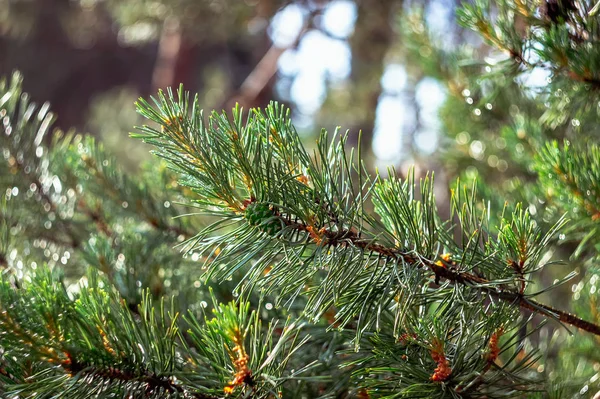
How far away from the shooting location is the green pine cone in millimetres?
337

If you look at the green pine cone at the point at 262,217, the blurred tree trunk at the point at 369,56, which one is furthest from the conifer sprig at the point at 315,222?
the blurred tree trunk at the point at 369,56

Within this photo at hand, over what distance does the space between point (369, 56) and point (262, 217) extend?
164cm

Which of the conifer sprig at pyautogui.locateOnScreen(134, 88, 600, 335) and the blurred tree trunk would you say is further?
the blurred tree trunk

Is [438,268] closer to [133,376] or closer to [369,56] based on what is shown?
[133,376]

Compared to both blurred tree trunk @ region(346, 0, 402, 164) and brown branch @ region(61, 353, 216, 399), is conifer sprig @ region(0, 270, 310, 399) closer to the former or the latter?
brown branch @ region(61, 353, 216, 399)

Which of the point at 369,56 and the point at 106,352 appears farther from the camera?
the point at 369,56

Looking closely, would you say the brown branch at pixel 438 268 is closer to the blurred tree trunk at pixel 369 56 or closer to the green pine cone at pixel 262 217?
the green pine cone at pixel 262 217

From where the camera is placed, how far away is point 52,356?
0.33 m

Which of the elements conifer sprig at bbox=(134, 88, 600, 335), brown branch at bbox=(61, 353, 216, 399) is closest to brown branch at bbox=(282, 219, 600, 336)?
conifer sprig at bbox=(134, 88, 600, 335)

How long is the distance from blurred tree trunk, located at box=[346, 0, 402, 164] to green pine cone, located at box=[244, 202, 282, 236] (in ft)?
3.86

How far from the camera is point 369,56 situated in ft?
6.18

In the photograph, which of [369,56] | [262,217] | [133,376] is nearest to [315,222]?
[262,217]

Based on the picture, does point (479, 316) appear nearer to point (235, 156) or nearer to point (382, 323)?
point (382, 323)

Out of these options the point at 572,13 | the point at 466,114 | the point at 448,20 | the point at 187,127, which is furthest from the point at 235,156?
the point at 448,20
